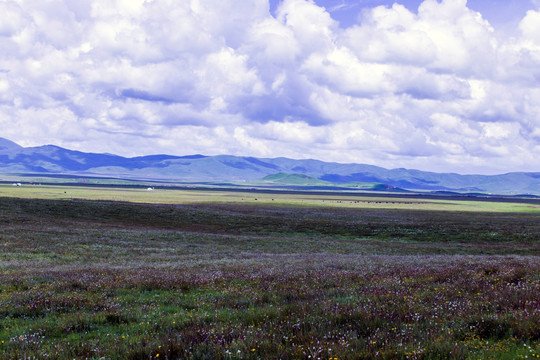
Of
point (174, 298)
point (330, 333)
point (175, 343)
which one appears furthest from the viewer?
point (174, 298)

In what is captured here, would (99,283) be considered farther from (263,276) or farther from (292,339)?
(292,339)

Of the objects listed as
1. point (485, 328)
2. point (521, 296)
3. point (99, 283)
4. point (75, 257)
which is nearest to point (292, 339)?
point (485, 328)

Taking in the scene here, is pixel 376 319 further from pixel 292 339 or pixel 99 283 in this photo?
pixel 99 283

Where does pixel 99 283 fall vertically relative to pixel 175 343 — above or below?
below

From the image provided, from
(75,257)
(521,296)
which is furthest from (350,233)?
(521,296)

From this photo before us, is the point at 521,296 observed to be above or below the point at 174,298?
above

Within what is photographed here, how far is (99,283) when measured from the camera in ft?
41.4

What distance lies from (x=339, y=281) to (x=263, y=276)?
2.83 meters

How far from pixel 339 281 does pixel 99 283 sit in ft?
25.8

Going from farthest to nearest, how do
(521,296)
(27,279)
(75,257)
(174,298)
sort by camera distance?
(75,257) < (27,279) < (174,298) < (521,296)

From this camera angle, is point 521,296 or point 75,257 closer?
point 521,296

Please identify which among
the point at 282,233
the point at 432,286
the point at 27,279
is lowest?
the point at 282,233

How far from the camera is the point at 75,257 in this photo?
23844mm

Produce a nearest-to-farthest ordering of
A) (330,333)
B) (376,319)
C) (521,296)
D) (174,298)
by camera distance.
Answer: (330,333) → (376,319) → (521,296) → (174,298)
